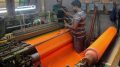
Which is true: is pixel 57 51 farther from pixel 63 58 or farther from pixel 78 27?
pixel 78 27

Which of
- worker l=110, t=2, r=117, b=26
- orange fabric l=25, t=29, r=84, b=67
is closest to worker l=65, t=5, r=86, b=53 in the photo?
orange fabric l=25, t=29, r=84, b=67

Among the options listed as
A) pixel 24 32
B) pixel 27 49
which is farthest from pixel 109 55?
pixel 24 32

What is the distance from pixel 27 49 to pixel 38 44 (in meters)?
0.44

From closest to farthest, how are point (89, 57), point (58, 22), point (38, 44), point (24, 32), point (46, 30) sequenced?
point (89, 57) < point (38, 44) < point (24, 32) < point (46, 30) < point (58, 22)

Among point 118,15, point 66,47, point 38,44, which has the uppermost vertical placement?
point 118,15

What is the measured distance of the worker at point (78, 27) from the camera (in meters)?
3.94

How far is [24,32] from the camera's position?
3.37 metres

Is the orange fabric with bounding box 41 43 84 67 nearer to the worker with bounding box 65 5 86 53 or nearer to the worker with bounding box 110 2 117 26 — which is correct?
the worker with bounding box 65 5 86 53

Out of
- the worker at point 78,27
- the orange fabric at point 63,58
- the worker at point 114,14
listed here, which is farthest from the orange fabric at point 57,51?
the worker at point 114,14

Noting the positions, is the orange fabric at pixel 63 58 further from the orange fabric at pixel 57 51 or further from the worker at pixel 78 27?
the worker at pixel 78 27

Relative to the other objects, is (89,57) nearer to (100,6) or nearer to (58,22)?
(58,22)

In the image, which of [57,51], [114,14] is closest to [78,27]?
[57,51]

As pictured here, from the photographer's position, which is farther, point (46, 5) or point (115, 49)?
point (46, 5)

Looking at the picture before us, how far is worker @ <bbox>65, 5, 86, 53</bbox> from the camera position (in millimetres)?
3943
